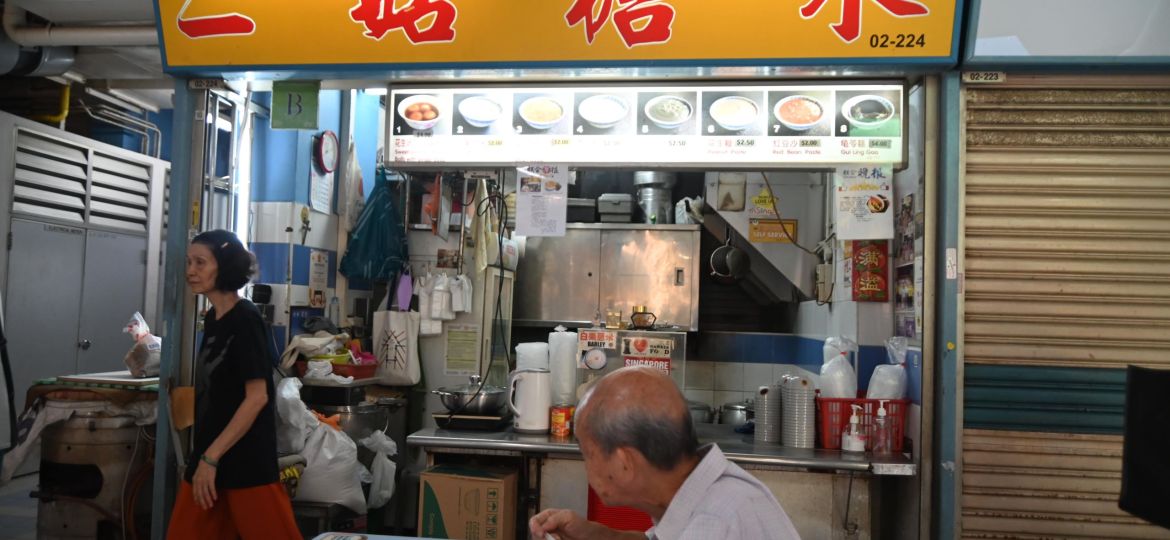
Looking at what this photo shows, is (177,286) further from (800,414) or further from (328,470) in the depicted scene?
(800,414)

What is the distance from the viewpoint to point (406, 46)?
347 centimetres

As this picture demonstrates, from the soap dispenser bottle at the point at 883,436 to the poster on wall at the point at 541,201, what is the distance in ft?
5.60

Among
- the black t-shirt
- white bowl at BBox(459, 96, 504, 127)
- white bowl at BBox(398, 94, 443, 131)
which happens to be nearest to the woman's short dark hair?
the black t-shirt

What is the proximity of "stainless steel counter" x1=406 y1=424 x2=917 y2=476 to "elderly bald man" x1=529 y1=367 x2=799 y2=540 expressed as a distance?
182cm

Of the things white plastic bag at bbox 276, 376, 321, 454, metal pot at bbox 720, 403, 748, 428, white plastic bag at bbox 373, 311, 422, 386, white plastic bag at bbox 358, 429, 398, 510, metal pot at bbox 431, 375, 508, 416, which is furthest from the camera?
white plastic bag at bbox 373, 311, 422, 386

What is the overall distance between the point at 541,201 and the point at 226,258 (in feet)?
4.80

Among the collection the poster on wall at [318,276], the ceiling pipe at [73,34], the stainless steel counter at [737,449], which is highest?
the ceiling pipe at [73,34]

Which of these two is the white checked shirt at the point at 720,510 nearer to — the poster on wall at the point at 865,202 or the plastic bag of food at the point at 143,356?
the poster on wall at the point at 865,202

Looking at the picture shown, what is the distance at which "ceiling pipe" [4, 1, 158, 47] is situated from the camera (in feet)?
16.2

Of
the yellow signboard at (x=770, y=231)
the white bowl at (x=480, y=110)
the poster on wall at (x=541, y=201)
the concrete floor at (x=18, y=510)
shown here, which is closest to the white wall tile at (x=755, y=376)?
the yellow signboard at (x=770, y=231)

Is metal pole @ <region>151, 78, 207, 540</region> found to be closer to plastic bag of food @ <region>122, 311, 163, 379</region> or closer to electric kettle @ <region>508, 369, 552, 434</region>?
plastic bag of food @ <region>122, 311, 163, 379</region>

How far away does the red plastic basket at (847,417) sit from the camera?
352cm

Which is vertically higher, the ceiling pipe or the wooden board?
the ceiling pipe

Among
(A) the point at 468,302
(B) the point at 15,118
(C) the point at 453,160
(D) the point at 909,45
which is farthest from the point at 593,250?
(B) the point at 15,118
